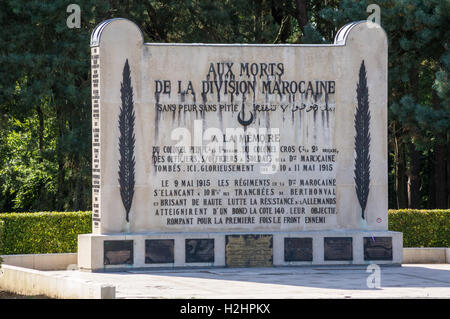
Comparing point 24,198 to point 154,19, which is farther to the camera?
point 24,198

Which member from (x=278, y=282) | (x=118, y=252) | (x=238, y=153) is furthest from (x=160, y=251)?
(x=278, y=282)

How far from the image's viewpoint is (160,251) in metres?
21.5

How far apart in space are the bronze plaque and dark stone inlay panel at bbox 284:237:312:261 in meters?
0.41

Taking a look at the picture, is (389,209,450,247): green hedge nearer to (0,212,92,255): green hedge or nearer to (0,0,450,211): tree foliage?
(0,0,450,211): tree foliage

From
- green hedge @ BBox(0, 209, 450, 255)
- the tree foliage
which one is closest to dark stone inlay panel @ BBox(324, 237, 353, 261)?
green hedge @ BBox(0, 209, 450, 255)

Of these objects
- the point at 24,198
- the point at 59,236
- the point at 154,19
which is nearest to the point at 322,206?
the point at 59,236

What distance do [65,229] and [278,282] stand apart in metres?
7.46

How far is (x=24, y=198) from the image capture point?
41.8m

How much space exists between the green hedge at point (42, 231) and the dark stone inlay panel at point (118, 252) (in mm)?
3255

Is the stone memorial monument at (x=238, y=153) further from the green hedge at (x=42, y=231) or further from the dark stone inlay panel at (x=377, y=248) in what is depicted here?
the green hedge at (x=42, y=231)

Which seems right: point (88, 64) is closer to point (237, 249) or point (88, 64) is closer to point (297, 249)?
point (237, 249)

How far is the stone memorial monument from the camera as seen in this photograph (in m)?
21.7

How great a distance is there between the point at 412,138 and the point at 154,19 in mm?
12125

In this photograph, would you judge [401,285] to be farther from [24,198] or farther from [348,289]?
[24,198]
